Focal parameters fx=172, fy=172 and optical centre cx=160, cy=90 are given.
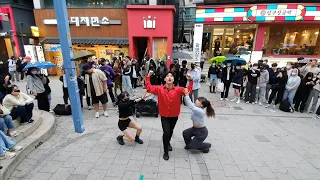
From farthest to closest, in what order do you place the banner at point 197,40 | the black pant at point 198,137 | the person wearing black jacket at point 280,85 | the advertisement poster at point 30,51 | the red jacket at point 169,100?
the advertisement poster at point 30,51 < the banner at point 197,40 < the person wearing black jacket at point 280,85 < the black pant at point 198,137 < the red jacket at point 169,100

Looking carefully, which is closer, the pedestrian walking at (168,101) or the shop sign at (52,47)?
the pedestrian walking at (168,101)

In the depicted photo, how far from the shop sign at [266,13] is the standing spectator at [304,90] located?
23.0 ft

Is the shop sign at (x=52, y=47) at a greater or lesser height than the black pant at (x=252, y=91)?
greater

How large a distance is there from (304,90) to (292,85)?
0.57 meters

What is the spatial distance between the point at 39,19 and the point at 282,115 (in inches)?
658

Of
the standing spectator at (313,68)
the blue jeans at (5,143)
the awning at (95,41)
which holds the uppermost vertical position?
the awning at (95,41)

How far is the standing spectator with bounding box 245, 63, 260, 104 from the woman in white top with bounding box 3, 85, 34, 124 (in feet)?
27.1

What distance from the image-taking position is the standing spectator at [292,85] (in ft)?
21.8

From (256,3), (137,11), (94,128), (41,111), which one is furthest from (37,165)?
(256,3)

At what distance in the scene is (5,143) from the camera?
363cm

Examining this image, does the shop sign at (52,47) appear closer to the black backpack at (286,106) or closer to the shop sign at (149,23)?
the shop sign at (149,23)

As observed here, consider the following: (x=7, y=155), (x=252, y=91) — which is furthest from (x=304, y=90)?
(x=7, y=155)

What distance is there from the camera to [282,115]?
666 cm

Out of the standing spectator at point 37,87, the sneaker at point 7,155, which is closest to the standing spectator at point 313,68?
the sneaker at point 7,155
